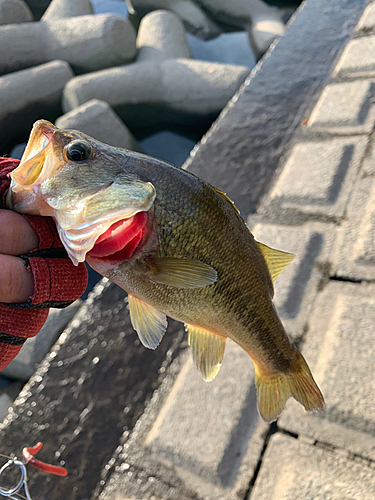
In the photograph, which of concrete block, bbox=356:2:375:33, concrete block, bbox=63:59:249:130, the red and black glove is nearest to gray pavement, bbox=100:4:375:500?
the red and black glove

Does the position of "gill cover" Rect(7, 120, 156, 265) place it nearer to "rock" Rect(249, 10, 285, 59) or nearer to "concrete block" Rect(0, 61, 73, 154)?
"concrete block" Rect(0, 61, 73, 154)

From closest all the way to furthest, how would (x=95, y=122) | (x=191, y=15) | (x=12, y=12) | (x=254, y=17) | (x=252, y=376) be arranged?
(x=252, y=376), (x=95, y=122), (x=12, y=12), (x=254, y=17), (x=191, y=15)

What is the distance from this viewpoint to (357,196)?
1.98 meters

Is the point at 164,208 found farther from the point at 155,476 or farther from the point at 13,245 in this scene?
the point at 155,476

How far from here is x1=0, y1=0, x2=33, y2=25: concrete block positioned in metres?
4.28

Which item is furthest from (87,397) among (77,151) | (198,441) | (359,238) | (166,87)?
(166,87)

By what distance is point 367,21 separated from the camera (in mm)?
3062

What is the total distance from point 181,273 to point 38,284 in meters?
0.33

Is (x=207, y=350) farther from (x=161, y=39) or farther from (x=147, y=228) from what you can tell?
(x=161, y=39)

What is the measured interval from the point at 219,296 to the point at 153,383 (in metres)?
0.87

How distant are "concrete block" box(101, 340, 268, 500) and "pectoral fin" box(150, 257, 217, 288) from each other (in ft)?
2.68

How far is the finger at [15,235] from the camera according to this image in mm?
855

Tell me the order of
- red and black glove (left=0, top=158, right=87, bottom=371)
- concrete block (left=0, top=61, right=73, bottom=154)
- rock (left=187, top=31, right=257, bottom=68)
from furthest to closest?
rock (left=187, top=31, right=257, bottom=68) → concrete block (left=0, top=61, right=73, bottom=154) → red and black glove (left=0, top=158, right=87, bottom=371)

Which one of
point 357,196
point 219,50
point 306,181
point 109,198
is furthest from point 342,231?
point 219,50
